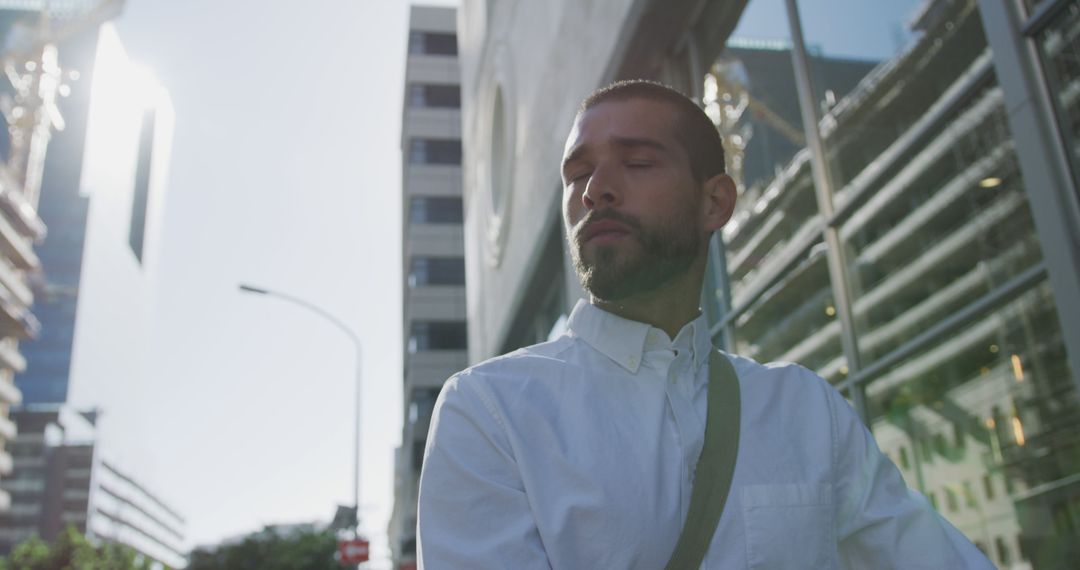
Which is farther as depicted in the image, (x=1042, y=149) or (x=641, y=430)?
(x=1042, y=149)

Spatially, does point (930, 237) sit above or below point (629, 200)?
above

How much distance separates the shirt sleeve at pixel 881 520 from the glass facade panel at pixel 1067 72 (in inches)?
123

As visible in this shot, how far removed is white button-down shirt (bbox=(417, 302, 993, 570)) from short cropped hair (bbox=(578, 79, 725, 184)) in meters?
0.32

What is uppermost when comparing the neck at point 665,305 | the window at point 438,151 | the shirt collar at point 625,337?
the window at point 438,151

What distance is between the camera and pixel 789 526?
1.53 meters

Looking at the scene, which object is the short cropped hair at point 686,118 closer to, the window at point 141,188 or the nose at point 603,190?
the nose at point 603,190

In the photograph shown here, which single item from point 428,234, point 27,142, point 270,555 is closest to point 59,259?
point 27,142

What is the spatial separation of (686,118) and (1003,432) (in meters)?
3.80

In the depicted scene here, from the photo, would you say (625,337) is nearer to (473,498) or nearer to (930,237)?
(473,498)

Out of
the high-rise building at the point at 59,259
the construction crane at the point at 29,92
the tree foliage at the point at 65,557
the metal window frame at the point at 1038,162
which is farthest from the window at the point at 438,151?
the high-rise building at the point at 59,259

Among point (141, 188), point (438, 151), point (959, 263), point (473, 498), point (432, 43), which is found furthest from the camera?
point (141, 188)

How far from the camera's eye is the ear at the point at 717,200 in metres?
1.89

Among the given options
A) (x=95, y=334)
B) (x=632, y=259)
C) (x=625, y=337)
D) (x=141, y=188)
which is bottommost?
(x=625, y=337)

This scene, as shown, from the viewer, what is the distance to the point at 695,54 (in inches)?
346
